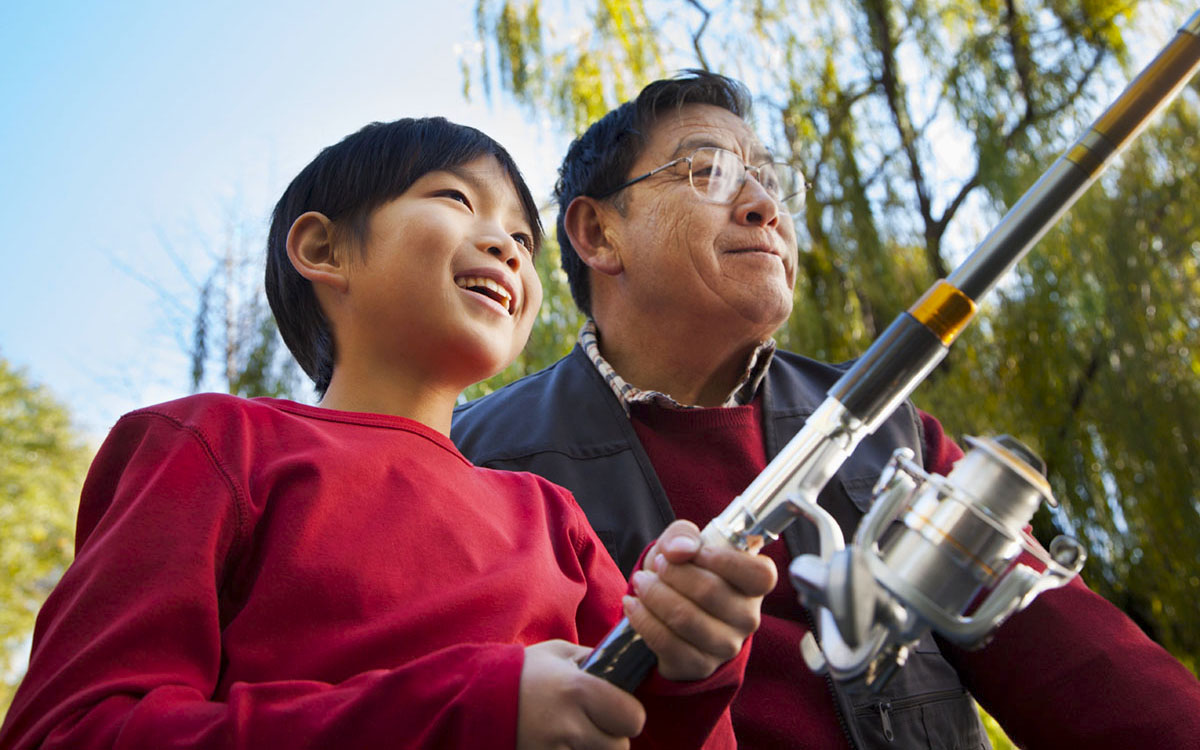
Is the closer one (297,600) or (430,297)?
(297,600)

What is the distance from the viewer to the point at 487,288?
62.2 inches

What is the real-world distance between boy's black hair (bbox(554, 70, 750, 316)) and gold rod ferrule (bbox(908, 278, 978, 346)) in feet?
6.17

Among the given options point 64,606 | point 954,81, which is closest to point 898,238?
point 954,81

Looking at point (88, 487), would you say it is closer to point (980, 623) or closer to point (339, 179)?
point (339, 179)

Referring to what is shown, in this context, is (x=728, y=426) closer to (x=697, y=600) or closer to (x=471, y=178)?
(x=471, y=178)

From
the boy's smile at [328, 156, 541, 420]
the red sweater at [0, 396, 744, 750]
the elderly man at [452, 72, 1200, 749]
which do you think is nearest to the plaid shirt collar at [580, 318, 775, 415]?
the elderly man at [452, 72, 1200, 749]

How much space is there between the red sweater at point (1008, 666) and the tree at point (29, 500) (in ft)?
59.4

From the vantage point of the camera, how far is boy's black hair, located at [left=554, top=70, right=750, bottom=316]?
2.85 metres

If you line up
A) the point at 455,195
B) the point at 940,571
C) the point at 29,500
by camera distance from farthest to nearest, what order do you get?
the point at 29,500
the point at 455,195
the point at 940,571

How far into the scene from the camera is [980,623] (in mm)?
805

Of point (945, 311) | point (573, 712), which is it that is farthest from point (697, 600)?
point (945, 311)

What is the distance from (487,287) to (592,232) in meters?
1.38

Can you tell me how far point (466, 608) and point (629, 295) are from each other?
1.60 m

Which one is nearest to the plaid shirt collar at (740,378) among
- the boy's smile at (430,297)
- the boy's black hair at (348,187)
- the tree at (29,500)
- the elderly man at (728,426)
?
the elderly man at (728,426)
